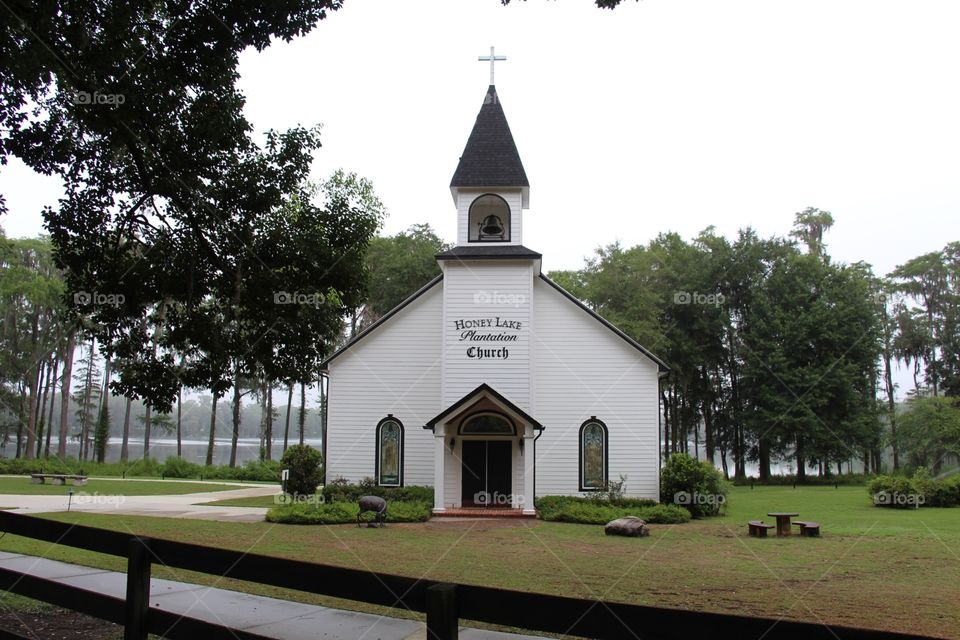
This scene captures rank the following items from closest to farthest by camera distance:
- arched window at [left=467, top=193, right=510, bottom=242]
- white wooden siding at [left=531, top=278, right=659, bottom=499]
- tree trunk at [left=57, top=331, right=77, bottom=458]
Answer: white wooden siding at [left=531, top=278, right=659, bottom=499]
arched window at [left=467, top=193, right=510, bottom=242]
tree trunk at [left=57, top=331, right=77, bottom=458]

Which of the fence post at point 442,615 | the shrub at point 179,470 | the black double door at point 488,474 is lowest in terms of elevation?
the shrub at point 179,470

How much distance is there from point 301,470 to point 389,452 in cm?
380

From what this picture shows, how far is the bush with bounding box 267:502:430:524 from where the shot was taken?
64.1ft

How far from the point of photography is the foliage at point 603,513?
21125mm

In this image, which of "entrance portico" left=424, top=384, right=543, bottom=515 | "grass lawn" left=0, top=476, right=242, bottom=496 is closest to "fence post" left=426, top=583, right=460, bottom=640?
"entrance portico" left=424, top=384, right=543, bottom=515

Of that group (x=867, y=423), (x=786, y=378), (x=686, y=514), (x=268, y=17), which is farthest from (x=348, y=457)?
(x=867, y=423)

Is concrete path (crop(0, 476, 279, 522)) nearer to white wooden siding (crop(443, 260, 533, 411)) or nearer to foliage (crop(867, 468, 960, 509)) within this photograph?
white wooden siding (crop(443, 260, 533, 411))

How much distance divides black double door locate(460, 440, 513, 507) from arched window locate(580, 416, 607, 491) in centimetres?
276

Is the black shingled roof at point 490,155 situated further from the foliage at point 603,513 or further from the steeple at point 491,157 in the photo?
the foliage at point 603,513

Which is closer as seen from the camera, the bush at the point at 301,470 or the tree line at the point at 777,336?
the bush at the point at 301,470

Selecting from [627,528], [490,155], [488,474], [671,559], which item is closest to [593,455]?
[488,474]

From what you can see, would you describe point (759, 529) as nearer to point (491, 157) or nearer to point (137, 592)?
point (491, 157)

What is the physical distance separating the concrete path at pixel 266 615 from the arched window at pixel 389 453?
16087mm

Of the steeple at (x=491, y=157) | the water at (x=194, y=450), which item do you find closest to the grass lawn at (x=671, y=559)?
the steeple at (x=491, y=157)
